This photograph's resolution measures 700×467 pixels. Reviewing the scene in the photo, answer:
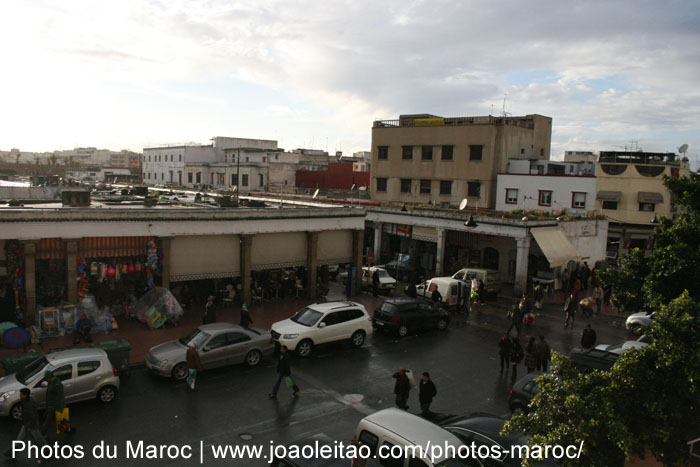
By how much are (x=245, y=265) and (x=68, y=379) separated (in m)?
11.1

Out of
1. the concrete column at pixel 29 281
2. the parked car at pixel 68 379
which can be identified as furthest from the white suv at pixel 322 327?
the concrete column at pixel 29 281

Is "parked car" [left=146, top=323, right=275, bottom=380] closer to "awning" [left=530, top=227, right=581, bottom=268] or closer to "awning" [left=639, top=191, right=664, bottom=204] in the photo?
"awning" [left=530, top=227, right=581, bottom=268]

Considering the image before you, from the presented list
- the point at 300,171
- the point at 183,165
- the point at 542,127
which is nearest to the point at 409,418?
the point at 542,127

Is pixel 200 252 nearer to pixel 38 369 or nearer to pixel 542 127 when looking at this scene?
pixel 38 369

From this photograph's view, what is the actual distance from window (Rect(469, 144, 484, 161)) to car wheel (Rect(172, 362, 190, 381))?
1238 inches

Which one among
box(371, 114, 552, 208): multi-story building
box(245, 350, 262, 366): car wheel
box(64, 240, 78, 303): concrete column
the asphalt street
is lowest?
the asphalt street

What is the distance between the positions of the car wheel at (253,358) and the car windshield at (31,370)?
5.68 meters

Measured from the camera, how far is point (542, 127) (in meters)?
47.0

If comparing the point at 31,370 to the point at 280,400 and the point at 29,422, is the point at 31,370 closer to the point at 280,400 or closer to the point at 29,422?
the point at 29,422

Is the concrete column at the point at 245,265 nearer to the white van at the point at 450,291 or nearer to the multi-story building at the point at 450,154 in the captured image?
the white van at the point at 450,291

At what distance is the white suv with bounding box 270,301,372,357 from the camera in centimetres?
1773

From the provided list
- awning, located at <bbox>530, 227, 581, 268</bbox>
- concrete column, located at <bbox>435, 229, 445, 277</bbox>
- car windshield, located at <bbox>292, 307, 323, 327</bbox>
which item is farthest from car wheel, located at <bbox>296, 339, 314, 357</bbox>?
concrete column, located at <bbox>435, 229, 445, 277</bbox>

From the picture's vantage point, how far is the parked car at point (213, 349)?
49.5 ft

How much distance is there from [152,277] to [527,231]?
2000 cm
